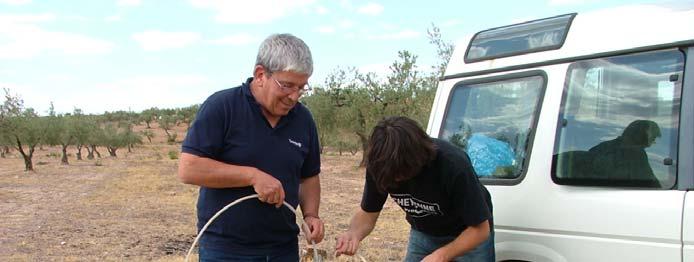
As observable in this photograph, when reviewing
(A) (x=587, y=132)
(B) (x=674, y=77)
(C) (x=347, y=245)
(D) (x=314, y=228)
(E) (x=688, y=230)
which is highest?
(B) (x=674, y=77)

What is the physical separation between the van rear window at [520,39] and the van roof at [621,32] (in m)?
0.04

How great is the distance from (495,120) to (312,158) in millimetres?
1094

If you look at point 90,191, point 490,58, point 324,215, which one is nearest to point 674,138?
point 490,58

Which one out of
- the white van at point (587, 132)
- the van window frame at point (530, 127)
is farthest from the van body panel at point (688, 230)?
the van window frame at point (530, 127)

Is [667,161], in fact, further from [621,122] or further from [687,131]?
[621,122]

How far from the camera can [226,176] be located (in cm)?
251

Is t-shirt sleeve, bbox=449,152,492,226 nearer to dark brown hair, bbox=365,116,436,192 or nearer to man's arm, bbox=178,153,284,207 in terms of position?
dark brown hair, bbox=365,116,436,192

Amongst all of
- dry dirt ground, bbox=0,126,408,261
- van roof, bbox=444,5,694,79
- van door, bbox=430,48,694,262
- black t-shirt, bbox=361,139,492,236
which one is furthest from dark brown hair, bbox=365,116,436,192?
dry dirt ground, bbox=0,126,408,261

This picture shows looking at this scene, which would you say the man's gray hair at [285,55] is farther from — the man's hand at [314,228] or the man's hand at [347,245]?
the man's hand at [347,245]

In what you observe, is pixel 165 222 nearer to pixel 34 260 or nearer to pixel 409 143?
pixel 34 260

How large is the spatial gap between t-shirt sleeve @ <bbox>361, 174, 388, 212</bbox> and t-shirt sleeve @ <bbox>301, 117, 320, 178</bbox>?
0.97ft

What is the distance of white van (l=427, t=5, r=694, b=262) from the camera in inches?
103

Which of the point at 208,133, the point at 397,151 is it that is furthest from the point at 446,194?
the point at 208,133

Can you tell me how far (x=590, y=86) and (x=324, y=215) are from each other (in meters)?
10.3
